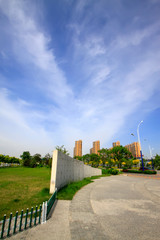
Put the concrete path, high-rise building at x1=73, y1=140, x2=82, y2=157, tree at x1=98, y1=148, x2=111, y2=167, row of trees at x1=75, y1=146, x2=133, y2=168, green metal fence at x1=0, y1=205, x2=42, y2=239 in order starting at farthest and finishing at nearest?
high-rise building at x1=73, y1=140, x2=82, y2=157 → tree at x1=98, y1=148, x2=111, y2=167 → row of trees at x1=75, y1=146, x2=133, y2=168 → the concrete path → green metal fence at x1=0, y1=205, x2=42, y2=239

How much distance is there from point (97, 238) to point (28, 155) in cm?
7125

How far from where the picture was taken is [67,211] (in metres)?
5.66

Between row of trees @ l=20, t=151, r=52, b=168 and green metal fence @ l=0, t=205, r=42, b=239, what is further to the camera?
row of trees @ l=20, t=151, r=52, b=168

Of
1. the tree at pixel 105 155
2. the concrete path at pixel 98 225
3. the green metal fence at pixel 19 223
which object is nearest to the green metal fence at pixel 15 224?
the green metal fence at pixel 19 223

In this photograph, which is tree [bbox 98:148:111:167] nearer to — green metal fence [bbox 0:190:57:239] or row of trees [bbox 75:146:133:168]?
row of trees [bbox 75:146:133:168]

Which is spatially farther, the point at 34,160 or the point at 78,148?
the point at 78,148

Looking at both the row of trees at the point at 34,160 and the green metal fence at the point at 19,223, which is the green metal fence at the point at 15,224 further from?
the row of trees at the point at 34,160

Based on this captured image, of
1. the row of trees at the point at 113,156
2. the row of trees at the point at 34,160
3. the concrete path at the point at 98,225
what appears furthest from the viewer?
the row of trees at the point at 113,156

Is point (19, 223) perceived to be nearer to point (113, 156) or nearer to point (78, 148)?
point (113, 156)

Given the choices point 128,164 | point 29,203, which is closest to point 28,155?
point 128,164

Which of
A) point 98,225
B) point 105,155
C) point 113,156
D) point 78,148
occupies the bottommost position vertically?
point 98,225

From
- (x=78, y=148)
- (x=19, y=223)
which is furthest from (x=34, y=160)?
(x=78, y=148)

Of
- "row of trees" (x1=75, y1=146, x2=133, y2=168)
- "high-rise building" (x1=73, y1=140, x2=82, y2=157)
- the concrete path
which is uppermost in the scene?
"high-rise building" (x1=73, y1=140, x2=82, y2=157)

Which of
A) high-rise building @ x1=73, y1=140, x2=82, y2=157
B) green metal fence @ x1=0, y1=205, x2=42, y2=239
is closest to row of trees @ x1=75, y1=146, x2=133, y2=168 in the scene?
high-rise building @ x1=73, y1=140, x2=82, y2=157
